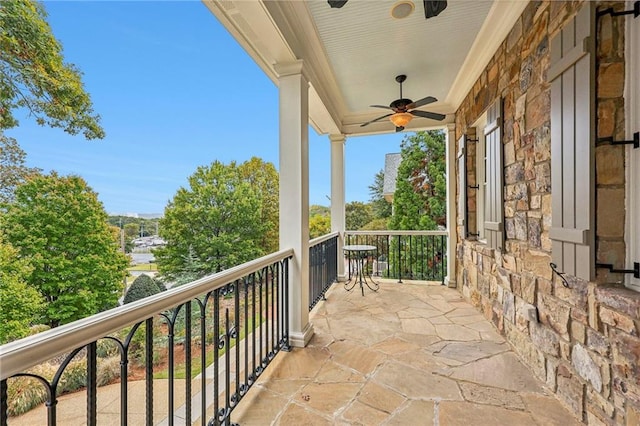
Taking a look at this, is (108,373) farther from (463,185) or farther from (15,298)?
(463,185)

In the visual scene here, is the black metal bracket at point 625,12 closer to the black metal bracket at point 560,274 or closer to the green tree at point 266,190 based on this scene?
the black metal bracket at point 560,274

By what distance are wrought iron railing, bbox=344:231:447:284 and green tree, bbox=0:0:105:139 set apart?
4.09 meters

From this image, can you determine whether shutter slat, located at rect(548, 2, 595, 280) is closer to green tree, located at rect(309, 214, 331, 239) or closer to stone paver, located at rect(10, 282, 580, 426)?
stone paver, located at rect(10, 282, 580, 426)

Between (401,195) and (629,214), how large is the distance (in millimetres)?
7266

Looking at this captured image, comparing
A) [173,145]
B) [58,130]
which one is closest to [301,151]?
[58,130]

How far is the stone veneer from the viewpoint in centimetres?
142

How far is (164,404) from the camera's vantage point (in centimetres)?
251

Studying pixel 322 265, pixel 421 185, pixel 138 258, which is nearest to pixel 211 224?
pixel 138 258

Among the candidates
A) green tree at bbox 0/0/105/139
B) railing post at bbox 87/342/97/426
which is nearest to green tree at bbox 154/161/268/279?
green tree at bbox 0/0/105/139

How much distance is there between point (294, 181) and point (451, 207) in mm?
2962

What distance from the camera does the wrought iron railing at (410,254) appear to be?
16.3 ft

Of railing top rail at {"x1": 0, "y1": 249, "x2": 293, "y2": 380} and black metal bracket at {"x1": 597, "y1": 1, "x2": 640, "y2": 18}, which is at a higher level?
black metal bracket at {"x1": 597, "y1": 1, "x2": 640, "y2": 18}

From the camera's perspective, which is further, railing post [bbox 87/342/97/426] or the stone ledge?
the stone ledge

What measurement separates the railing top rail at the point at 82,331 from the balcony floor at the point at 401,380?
91 centimetres
